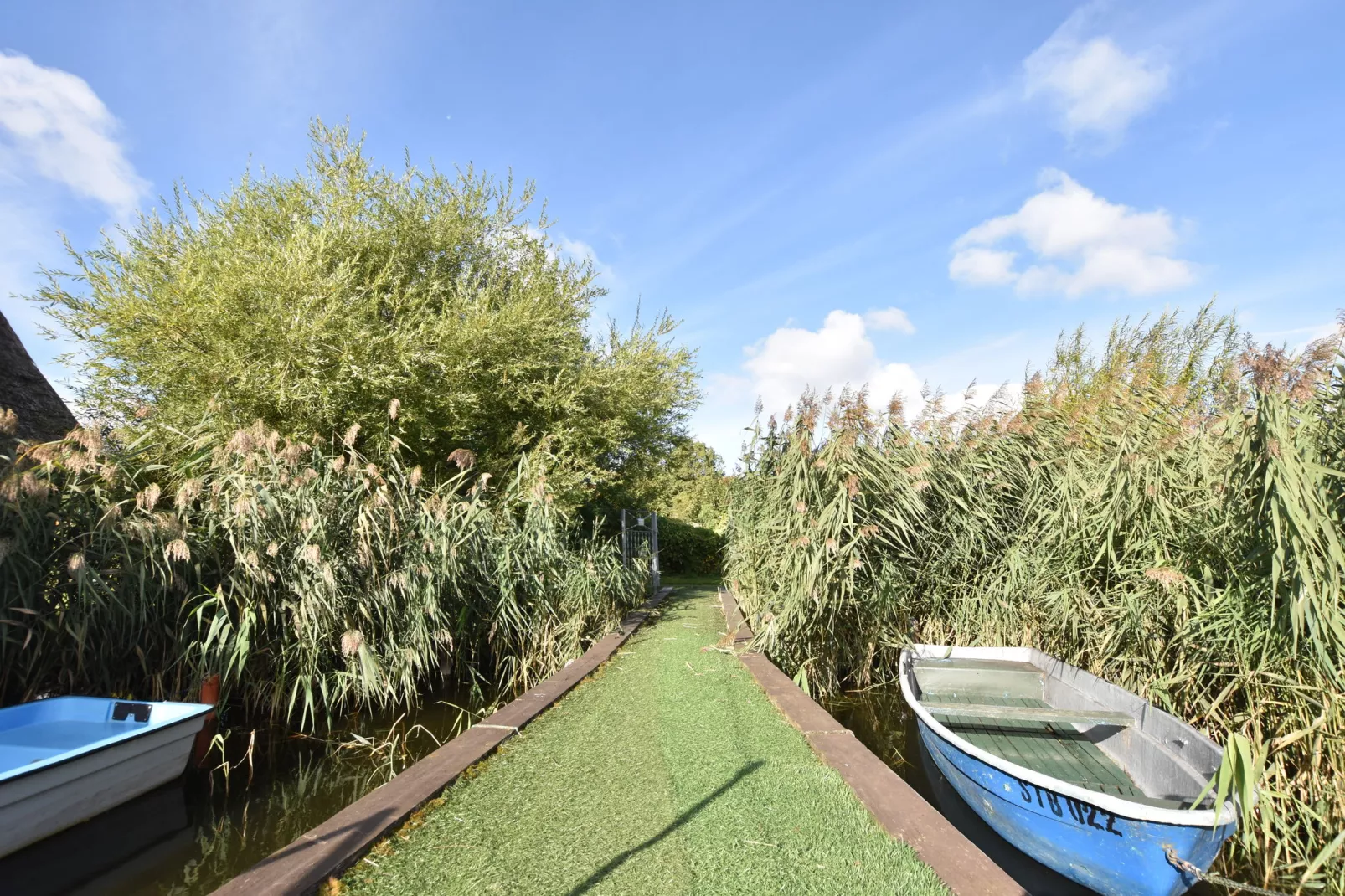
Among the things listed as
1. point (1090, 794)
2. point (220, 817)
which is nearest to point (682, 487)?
point (220, 817)

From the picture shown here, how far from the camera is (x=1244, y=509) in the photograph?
12.0ft

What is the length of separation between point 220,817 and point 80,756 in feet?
3.17

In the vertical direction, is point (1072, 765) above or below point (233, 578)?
below

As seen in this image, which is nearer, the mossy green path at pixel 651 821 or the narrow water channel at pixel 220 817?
the mossy green path at pixel 651 821

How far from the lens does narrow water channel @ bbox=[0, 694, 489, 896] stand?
336 centimetres

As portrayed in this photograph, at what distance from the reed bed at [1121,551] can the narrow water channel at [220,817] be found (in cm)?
367

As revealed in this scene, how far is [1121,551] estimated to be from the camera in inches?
200

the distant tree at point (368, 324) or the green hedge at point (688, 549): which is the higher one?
the distant tree at point (368, 324)

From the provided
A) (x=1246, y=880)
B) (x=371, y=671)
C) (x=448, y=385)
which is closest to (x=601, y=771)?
(x=371, y=671)

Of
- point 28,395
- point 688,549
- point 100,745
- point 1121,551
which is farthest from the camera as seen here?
point 688,549

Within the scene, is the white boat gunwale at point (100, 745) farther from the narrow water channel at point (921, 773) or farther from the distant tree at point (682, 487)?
the distant tree at point (682, 487)

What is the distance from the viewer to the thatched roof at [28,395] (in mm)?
8344

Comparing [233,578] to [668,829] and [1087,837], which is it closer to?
Result: [668,829]

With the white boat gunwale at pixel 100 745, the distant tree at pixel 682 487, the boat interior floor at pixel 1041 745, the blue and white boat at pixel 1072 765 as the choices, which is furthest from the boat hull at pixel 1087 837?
the distant tree at pixel 682 487
